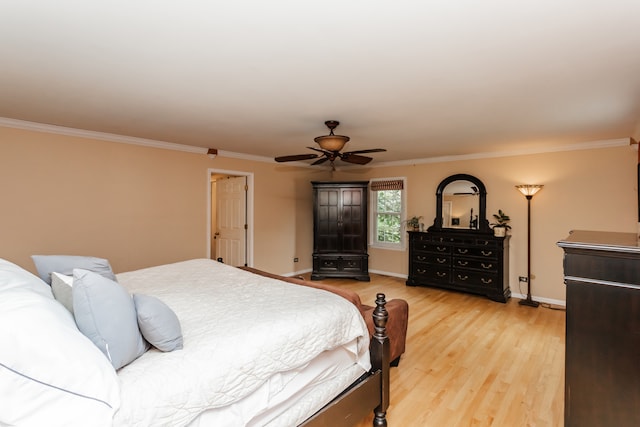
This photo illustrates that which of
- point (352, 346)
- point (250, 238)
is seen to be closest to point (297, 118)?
point (352, 346)

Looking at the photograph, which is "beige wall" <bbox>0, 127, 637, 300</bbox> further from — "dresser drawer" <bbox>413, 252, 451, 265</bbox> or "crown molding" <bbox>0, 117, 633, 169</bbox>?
"dresser drawer" <bbox>413, 252, 451, 265</bbox>

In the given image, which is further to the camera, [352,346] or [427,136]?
[427,136]

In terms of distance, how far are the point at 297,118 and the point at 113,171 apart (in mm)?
2554

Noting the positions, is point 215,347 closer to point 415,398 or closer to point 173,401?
point 173,401

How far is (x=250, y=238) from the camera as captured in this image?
552cm

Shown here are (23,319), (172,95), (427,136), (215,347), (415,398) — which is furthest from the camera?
(427,136)

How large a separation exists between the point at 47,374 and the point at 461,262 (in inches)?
198

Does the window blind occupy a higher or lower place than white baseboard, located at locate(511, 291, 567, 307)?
higher

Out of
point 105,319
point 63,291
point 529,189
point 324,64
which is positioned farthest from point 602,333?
point 529,189

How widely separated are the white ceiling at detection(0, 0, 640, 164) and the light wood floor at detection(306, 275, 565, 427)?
227 cm

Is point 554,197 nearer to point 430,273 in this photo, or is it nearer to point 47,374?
point 430,273

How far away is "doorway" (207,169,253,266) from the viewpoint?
218 inches

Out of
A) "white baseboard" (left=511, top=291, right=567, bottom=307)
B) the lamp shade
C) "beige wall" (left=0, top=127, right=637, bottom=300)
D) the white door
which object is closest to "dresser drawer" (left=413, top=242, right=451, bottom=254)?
"beige wall" (left=0, top=127, right=637, bottom=300)

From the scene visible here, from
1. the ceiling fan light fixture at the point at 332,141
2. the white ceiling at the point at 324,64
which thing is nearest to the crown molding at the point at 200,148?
the white ceiling at the point at 324,64
